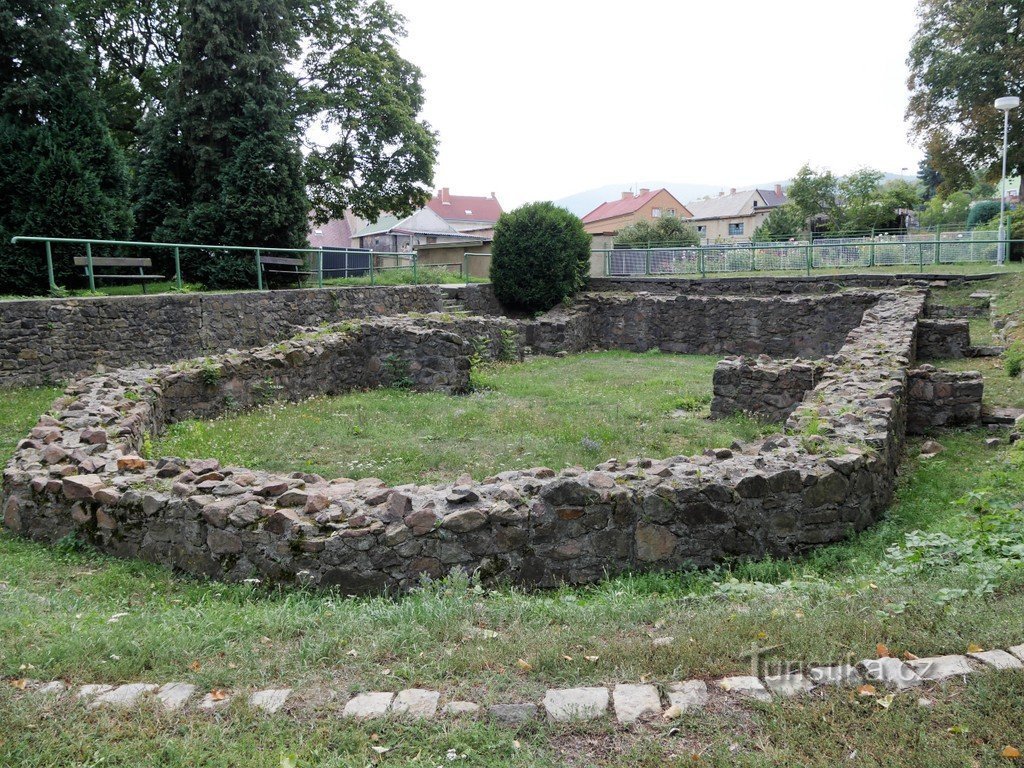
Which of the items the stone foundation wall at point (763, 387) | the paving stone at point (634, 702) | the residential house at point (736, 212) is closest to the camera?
the paving stone at point (634, 702)

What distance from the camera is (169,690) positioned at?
3.46 m

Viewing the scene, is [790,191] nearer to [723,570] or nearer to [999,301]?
[999,301]

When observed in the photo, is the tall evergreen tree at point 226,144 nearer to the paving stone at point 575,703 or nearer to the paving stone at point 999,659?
the paving stone at point 575,703

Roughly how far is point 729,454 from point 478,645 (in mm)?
3186

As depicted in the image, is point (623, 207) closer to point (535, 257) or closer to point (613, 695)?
point (535, 257)

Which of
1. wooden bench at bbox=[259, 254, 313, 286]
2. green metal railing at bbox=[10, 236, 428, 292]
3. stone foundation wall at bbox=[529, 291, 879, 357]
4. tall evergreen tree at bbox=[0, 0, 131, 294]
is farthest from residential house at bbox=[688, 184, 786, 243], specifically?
tall evergreen tree at bbox=[0, 0, 131, 294]

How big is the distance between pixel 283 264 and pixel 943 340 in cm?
1513

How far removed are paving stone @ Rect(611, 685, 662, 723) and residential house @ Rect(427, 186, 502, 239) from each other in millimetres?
67313

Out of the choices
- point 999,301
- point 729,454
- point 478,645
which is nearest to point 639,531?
point 729,454

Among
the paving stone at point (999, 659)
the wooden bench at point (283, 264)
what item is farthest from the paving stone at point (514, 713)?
the wooden bench at point (283, 264)

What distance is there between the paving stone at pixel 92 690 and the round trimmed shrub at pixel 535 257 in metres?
18.9

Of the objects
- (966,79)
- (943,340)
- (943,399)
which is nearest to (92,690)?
(943,399)

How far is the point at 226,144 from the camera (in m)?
20.6

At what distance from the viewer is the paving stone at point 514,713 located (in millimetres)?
3152
